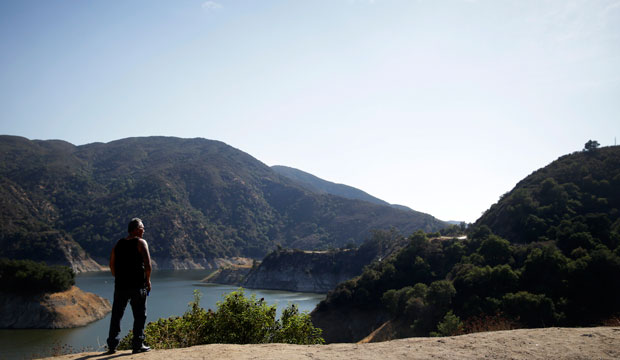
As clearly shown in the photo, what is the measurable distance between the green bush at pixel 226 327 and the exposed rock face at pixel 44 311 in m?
Result: 52.2

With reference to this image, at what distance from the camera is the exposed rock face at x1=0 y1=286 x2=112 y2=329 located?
170 ft

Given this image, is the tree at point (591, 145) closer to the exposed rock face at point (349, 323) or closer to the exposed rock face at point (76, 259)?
the exposed rock face at point (349, 323)

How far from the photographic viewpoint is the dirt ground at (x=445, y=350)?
7.29 m

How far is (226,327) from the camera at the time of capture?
1137cm

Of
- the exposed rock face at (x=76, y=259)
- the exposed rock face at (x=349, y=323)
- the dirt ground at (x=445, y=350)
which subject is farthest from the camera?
the exposed rock face at (x=76, y=259)

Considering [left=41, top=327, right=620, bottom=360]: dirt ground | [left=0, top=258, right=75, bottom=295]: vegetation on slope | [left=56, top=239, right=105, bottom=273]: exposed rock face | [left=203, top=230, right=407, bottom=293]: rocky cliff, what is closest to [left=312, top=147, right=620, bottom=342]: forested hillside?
[left=41, top=327, right=620, bottom=360]: dirt ground

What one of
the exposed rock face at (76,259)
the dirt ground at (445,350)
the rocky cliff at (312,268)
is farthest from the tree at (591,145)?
the exposed rock face at (76,259)

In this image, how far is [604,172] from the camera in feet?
188

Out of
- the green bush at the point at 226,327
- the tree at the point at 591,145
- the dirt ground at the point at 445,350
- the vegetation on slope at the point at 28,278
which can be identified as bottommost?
the vegetation on slope at the point at 28,278

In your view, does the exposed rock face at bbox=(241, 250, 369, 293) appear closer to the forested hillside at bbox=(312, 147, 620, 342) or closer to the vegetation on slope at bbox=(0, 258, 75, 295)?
the forested hillside at bbox=(312, 147, 620, 342)

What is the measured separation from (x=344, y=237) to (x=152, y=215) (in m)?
88.3

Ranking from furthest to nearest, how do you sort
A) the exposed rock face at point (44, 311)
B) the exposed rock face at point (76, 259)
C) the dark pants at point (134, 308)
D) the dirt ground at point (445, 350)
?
the exposed rock face at point (76, 259) → the exposed rock face at point (44, 311) → the dark pants at point (134, 308) → the dirt ground at point (445, 350)

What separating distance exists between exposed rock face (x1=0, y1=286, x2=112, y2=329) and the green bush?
52.2 metres

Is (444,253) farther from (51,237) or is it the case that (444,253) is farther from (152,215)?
(152,215)
